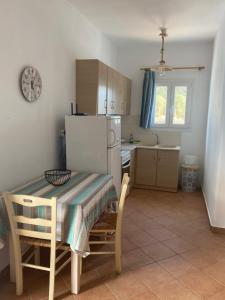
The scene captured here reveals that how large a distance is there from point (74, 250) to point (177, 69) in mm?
3999

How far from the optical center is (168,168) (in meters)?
4.59

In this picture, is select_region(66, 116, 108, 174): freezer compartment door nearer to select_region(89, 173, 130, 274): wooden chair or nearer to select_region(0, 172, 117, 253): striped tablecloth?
select_region(0, 172, 117, 253): striped tablecloth

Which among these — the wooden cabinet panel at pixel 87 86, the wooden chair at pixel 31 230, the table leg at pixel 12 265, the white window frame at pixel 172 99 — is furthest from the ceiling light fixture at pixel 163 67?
the table leg at pixel 12 265

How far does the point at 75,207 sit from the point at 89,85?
Answer: 195 cm

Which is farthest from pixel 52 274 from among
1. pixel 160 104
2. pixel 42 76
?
pixel 160 104

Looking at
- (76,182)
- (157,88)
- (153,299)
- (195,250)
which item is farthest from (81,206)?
(157,88)

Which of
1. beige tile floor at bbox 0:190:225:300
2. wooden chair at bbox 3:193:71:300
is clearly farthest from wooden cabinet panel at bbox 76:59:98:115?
wooden chair at bbox 3:193:71:300

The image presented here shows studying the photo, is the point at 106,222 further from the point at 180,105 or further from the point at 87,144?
the point at 180,105

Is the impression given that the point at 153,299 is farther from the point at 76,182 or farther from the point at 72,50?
the point at 72,50

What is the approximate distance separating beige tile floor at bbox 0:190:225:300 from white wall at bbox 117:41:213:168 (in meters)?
1.83

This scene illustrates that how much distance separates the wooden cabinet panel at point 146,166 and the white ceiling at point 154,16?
2037 mm

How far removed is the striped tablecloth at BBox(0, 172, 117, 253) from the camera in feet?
6.06

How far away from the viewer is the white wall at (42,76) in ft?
6.93

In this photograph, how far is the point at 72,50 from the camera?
127 inches
